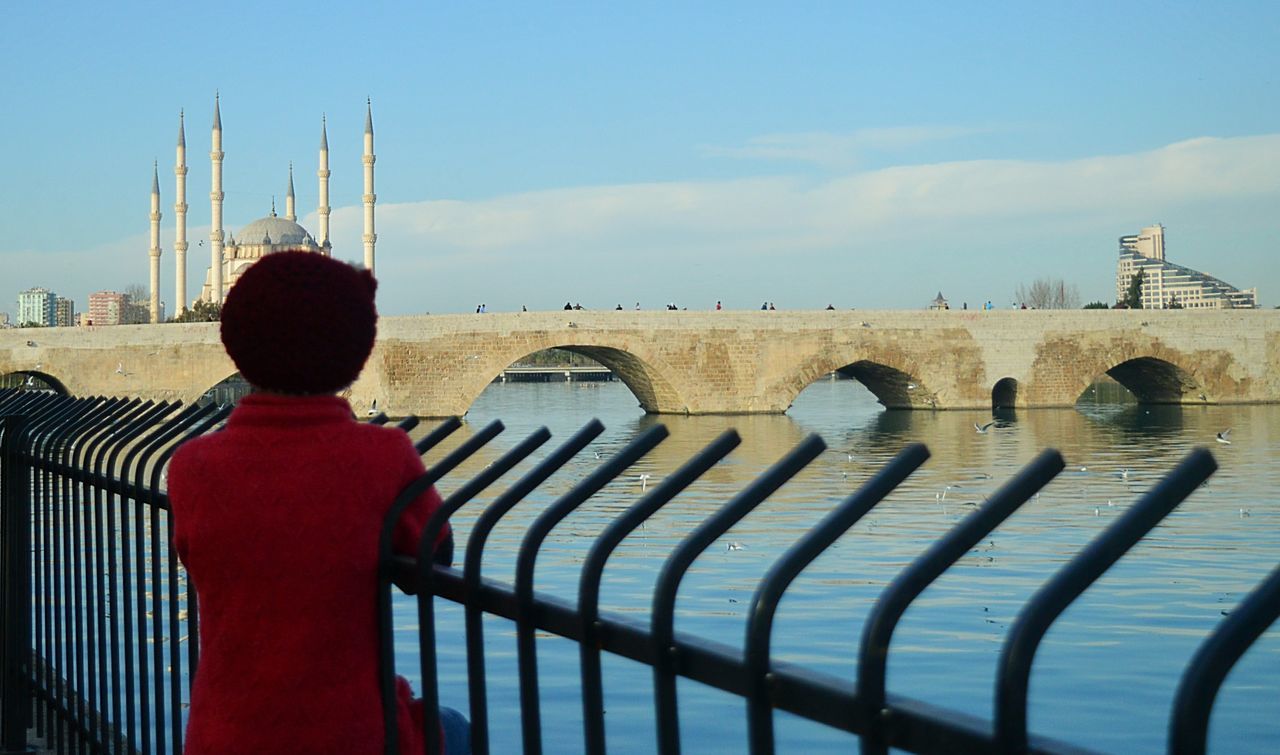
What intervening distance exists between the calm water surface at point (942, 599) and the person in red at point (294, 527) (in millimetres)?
2312

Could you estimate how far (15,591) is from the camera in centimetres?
295

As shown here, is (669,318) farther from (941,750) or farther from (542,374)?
(542,374)

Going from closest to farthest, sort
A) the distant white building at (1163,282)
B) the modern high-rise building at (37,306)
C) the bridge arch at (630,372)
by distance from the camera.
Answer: the bridge arch at (630,372) < the distant white building at (1163,282) < the modern high-rise building at (37,306)

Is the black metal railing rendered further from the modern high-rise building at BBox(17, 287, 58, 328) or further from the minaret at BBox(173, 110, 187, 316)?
the modern high-rise building at BBox(17, 287, 58, 328)

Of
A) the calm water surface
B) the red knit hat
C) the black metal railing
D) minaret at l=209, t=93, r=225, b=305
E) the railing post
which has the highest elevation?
minaret at l=209, t=93, r=225, b=305

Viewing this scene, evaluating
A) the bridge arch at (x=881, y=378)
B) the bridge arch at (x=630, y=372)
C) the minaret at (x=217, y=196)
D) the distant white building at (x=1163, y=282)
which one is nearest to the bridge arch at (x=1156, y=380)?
the bridge arch at (x=881, y=378)

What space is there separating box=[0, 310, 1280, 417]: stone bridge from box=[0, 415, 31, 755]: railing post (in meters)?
21.6

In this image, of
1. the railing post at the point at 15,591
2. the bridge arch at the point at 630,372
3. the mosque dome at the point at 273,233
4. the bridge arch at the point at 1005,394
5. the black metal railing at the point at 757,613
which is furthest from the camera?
the mosque dome at the point at 273,233

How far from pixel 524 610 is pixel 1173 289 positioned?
385 ft

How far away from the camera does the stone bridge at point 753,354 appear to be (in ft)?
81.7

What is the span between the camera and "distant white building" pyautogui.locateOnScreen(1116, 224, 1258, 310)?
95.3 metres

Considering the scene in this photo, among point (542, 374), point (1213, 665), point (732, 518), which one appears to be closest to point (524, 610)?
point (732, 518)

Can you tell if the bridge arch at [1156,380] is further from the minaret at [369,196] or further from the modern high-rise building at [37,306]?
the modern high-rise building at [37,306]

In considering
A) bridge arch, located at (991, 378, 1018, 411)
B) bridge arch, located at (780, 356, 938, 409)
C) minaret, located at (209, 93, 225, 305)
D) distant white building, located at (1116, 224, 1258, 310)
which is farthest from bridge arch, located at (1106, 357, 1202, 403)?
distant white building, located at (1116, 224, 1258, 310)
